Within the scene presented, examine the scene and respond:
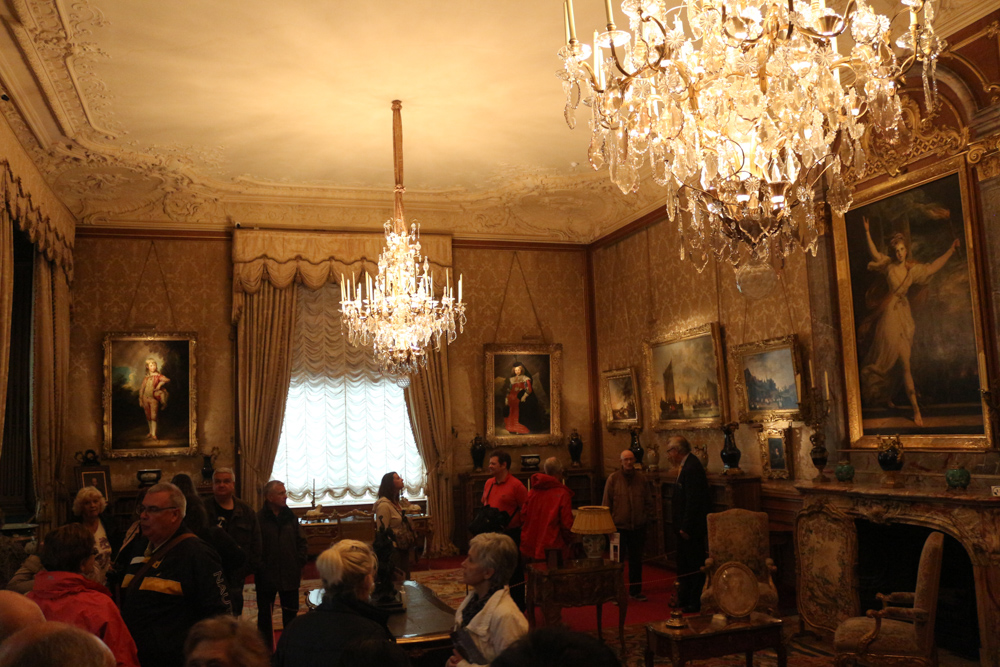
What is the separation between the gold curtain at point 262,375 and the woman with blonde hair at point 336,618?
8707mm

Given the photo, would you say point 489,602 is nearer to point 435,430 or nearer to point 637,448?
point 637,448

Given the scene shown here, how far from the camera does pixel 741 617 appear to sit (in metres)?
5.46

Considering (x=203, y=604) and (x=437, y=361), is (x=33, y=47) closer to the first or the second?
(x=203, y=604)

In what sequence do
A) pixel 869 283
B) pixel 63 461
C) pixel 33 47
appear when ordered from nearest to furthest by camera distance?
pixel 33 47 < pixel 869 283 < pixel 63 461

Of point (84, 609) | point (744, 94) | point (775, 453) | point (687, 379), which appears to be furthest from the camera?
point (687, 379)

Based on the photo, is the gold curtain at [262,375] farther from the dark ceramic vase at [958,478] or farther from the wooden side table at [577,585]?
the dark ceramic vase at [958,478]

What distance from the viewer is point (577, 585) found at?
671cm

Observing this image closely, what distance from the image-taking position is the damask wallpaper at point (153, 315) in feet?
38.3

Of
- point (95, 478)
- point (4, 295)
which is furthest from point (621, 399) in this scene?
point (4, 295)

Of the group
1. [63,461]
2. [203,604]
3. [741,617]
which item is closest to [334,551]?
[203,604]

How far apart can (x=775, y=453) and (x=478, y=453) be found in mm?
4937

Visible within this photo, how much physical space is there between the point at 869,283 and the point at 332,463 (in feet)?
27.0

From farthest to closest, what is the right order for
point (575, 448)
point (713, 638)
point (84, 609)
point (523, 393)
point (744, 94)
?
point (523, 393) → point (575, 448) → point (713, 638) → point (744, 94) → point (84, 609)

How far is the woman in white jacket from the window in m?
8.84
